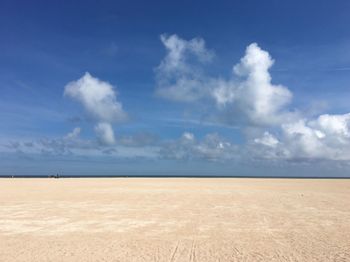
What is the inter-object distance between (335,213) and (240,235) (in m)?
8.19

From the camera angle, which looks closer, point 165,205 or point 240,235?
point 240,235

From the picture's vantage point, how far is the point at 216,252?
9.79 metres

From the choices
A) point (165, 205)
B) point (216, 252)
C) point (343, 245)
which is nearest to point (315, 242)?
point (343, 245)

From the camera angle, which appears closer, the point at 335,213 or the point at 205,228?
the point at 205,228

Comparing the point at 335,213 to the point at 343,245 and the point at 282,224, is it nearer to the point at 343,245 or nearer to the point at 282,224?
the point at 282,224

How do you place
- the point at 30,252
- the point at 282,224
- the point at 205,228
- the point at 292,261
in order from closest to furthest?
the point at 292,261
the point at 30,252
the point at 205,228
the point at 282,224

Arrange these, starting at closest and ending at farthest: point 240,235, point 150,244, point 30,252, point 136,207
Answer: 1. point 30,252
2. point 150,244
3. point 240,235
4. point 136,207

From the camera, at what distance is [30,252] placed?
9.69 meters

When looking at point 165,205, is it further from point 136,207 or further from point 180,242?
point 180,242

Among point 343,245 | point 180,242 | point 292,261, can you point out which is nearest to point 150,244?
point 180,242

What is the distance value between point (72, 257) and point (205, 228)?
567 cm

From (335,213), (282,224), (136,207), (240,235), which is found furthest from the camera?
(136,207)

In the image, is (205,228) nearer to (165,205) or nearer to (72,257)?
(72,257)

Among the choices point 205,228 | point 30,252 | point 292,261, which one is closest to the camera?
point 292,261
